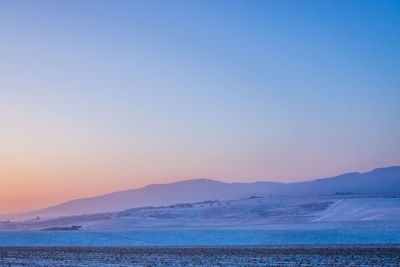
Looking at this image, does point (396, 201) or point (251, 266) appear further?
point (396, 201)

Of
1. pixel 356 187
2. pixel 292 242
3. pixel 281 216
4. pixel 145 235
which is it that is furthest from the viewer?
pixel 356 187

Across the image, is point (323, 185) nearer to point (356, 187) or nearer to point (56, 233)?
point (356, 187)

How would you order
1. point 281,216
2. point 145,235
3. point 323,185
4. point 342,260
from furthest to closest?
point 323,185, point 281,216, point 145,235, point 342,260

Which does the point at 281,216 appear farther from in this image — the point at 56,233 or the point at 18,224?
the point at 18,224

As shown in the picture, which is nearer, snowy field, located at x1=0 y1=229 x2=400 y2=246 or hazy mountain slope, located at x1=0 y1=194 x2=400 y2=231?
snowy field, located at x1=0 y1=229 x2=400 y2=246

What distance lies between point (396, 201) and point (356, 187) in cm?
9458

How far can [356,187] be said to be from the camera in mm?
161750

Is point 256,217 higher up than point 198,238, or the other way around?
point 256,217

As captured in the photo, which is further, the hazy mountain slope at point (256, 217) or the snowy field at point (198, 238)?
the hazy mountain slope at point (256, 217)

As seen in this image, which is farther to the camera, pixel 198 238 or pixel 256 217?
pixel 256 217

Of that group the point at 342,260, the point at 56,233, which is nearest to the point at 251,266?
the point at 342,260

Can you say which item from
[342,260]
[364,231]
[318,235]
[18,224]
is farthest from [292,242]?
[18,224]

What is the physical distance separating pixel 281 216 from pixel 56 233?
103ft

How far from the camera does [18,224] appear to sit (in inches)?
2985
